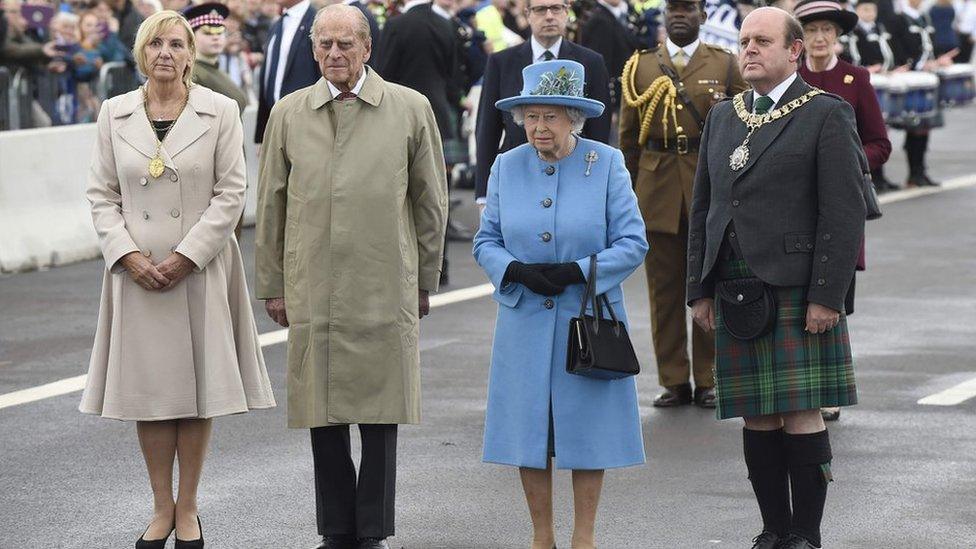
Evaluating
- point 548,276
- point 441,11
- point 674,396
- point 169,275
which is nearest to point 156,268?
point 169,275

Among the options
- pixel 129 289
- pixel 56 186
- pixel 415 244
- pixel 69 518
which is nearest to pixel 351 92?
pixel 415 244

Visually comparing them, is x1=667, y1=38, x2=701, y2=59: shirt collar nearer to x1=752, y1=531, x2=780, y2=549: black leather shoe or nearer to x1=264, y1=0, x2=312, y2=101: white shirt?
x1=752, y1=531, x2=780, y2=549: black leather shoe

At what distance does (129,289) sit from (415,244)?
3.39 ft

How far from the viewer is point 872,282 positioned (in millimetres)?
13938

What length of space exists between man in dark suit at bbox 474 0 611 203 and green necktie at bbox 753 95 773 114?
9.25 feet

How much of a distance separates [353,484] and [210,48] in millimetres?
4458

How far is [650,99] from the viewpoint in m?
9.52

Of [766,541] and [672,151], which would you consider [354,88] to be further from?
[672,151]

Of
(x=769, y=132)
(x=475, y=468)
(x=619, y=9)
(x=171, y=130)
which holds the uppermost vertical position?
(x=769, y=132)

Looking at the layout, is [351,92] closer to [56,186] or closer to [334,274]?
[334,274]

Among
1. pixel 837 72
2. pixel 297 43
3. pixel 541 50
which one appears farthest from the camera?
pixel 297 43

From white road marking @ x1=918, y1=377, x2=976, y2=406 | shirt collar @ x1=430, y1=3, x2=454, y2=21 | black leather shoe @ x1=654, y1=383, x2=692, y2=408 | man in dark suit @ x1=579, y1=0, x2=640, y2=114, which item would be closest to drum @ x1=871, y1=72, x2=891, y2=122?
man in dark suit @ x1=579, y1=0, x2=640, y2=114

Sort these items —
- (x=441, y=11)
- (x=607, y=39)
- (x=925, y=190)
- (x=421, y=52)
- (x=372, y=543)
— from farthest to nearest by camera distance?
(x=925, y=190) → (x=607, y=39) → (x=441, y=11) → (x=421, y=52) → (x=372, y=543)

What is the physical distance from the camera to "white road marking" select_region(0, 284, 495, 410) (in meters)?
10.1
